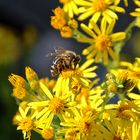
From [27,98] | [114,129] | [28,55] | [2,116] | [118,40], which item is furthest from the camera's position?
[28,55]

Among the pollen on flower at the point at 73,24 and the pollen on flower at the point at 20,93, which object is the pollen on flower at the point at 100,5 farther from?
the pollen on flower at the point at 20,93

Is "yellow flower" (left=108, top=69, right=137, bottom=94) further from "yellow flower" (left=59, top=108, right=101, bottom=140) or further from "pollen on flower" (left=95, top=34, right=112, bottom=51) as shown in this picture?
"pollen on flower" (left=95, top=34, right=112, bottom=51)

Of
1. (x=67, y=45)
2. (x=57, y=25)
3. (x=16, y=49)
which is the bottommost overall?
(x=67, y=45)

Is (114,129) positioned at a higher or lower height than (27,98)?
lower

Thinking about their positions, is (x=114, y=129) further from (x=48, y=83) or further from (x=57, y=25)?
(x=57, y=25)

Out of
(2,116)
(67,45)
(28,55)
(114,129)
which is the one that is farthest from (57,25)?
(67,45)

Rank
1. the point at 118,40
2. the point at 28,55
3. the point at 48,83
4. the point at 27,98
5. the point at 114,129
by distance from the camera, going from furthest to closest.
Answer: the point at 28,55 < the point at 118,40 < the point at 48,83 < the point at 27,98 < the point at 114,129

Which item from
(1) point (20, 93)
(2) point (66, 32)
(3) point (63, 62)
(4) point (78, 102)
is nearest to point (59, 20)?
(2) point (66, 32)
